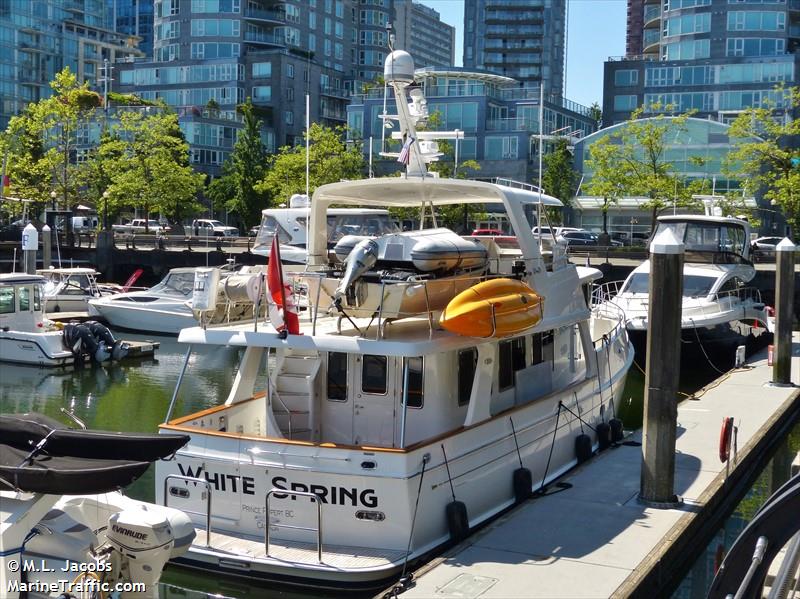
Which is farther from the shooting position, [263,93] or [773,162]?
[263,93]

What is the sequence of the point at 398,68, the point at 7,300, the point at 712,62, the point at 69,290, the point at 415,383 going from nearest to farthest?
the point at 415,383, the point at 398,68, the point at 7,300, the point at 69,290, the point at 712,62

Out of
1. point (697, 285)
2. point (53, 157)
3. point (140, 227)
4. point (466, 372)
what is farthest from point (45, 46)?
point (466, 372)

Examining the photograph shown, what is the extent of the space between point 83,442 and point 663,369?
7.13 metres

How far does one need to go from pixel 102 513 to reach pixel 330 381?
3437mm

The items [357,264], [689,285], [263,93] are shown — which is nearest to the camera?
[357,264]

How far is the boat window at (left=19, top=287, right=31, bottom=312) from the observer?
1099 inches

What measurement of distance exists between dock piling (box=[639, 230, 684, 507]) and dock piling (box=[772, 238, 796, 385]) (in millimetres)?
10197

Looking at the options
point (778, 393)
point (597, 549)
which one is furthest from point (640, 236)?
point (597, 549)

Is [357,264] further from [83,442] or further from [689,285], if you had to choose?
[689,285]

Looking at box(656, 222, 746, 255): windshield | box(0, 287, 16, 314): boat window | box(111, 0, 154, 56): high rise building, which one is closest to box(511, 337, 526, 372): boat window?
box(656, 222, 746, 255): windshield

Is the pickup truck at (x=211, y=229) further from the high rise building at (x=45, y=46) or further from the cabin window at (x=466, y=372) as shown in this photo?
the cabin window at (x=466, y=372)

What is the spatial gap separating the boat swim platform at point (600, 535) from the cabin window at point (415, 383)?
1.74 metres

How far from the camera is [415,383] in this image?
40.0 ft

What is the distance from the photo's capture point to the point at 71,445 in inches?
360
